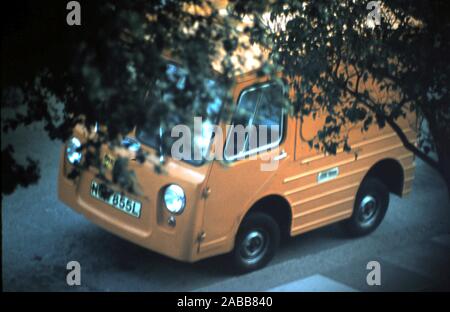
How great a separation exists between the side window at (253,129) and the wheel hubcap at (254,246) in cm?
82

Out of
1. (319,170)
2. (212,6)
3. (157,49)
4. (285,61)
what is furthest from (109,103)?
(319,170)

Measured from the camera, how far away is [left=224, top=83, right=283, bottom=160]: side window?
25.0ft

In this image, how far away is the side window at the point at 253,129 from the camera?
7.61 meters

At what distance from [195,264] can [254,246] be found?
0.62 metres

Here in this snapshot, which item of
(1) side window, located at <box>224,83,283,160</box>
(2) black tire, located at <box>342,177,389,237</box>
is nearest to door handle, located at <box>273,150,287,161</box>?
(1) side window, located at <box>224,83,283,160</box>

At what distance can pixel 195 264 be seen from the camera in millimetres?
8391

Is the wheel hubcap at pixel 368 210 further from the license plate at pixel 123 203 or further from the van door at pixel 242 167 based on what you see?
the license plate at pixel 123 203

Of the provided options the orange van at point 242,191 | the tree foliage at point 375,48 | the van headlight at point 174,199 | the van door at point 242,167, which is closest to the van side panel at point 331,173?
the orange van at point 242,191

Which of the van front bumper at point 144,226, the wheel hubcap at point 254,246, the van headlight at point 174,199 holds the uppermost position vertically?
the van headlight at point 174,199

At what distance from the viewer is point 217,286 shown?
7.95 meters

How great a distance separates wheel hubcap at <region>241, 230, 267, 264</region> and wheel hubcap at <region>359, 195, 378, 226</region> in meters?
1.34

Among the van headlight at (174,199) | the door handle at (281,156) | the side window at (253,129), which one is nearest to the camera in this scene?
the van headlight at (174,199)

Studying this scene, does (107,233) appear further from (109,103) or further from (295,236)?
(109,103)

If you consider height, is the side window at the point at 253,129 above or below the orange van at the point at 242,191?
above
